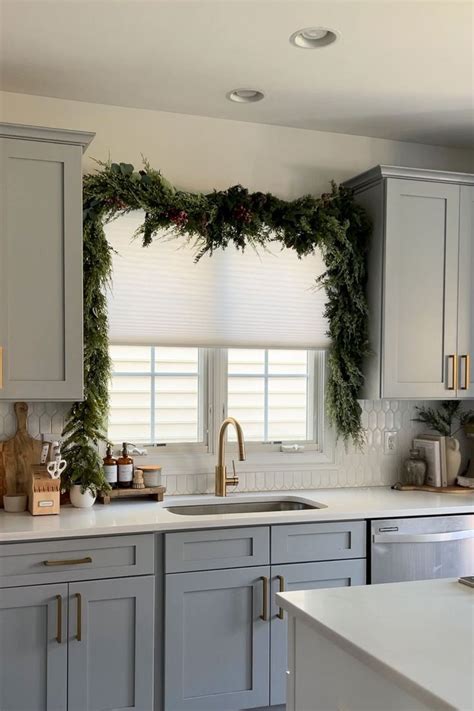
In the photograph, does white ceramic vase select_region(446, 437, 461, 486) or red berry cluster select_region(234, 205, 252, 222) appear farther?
white ceramic vase select_region(446, 437, 461, 486)

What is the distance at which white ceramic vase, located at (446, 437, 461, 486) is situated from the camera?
Result: 416 centimetres

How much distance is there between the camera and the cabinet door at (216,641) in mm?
3141

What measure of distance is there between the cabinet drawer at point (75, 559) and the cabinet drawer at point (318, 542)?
22.4 inches

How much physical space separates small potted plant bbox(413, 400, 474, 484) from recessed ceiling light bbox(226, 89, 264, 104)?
190 centimetres

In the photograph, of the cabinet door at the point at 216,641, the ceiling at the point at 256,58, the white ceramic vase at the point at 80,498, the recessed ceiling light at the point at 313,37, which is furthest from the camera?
the white ceramic vase at the point at 80,498

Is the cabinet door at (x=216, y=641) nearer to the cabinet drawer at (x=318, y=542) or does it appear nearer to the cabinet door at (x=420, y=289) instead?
the cabinet drawer at (x=318, y=542)

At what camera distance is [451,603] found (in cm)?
203

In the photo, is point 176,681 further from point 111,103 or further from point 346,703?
point 111,103

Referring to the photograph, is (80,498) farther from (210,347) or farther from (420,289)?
(420,289)

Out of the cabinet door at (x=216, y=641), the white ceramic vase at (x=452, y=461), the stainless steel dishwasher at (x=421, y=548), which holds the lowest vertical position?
the cabinet door at (x=216, y=641)

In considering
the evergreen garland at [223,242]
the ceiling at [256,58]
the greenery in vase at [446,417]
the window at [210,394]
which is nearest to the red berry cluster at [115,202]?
the evergreen garland at [223,242]

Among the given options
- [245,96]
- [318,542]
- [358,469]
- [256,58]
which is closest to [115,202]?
[245,96]

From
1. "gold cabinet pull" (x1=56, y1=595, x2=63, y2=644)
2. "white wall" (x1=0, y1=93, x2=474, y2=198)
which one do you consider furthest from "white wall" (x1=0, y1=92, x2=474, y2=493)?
"gold cabinet pull" (x1=56, y1=595, x2=63, y2=644)

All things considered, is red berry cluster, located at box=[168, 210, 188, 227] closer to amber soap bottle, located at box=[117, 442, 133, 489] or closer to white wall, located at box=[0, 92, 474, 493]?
white wall, located at box=[0, 92, 474, 493]
